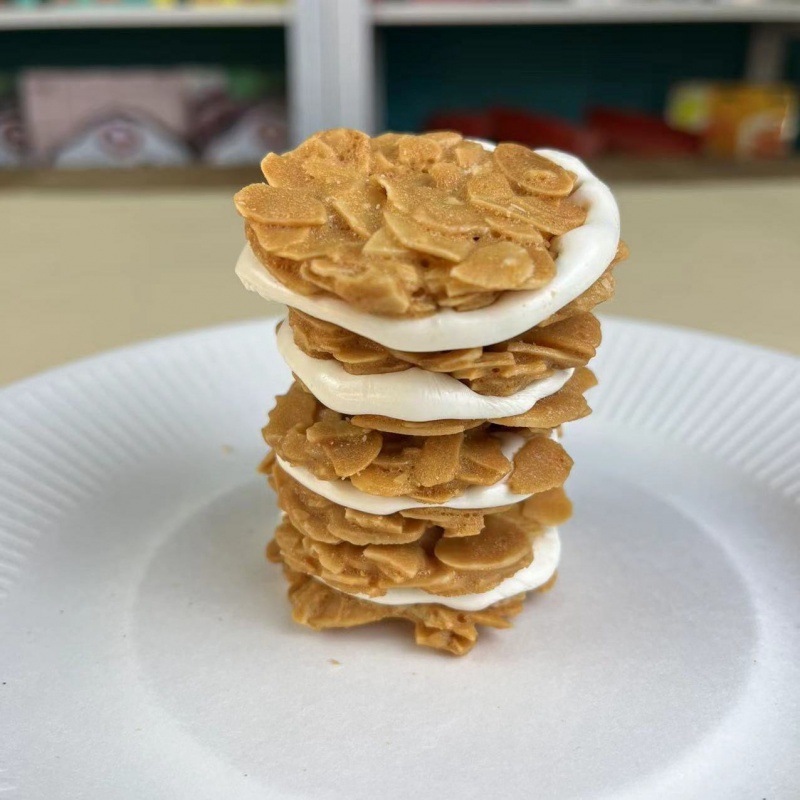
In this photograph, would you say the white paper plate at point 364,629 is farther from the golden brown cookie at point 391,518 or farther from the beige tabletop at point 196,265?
the beige tabletop at point 196,265

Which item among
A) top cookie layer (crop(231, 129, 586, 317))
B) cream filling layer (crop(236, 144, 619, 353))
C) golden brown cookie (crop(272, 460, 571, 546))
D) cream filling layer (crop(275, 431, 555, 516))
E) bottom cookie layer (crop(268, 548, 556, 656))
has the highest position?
top cookie layer (crop(231, 129, 586, 317))

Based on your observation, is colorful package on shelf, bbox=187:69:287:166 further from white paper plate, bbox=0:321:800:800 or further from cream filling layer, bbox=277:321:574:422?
cream filling layer, bbox=277:321:574:422

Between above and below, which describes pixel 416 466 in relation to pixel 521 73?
above

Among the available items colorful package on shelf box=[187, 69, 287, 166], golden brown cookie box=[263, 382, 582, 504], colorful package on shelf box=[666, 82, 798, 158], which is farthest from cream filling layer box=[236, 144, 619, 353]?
colorful package on shelf box=[666, 82, 798, 158]

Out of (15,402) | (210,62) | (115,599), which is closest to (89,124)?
(210,62)

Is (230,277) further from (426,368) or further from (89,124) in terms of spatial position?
(89,124)

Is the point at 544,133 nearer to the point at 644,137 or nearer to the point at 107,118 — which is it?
the point at 644,137

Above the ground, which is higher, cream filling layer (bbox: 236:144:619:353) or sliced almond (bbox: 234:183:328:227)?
sliced almond (bbox: 234:183:328:227)
